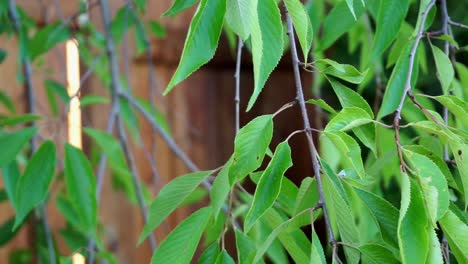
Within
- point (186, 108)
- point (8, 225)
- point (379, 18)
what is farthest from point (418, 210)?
point (186, 108)

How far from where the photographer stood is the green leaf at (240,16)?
38cm

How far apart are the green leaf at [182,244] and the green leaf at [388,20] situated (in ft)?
0.57

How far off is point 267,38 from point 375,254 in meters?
0.13

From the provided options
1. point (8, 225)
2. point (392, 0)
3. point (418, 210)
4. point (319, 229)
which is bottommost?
point (319, 229)

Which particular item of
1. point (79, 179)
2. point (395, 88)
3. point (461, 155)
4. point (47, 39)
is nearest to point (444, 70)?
point (395, 88)

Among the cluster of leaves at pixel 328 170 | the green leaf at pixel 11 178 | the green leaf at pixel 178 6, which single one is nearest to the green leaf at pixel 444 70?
the cluster of leaves at pixel 328 170

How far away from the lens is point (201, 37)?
392 millimetres

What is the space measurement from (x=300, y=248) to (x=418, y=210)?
0.12 meters

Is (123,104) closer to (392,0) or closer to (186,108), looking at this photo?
(392,0)

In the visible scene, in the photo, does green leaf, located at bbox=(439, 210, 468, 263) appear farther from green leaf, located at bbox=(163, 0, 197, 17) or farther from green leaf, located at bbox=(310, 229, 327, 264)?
green leaf, located at bbox=(163, 0, 197, 17)

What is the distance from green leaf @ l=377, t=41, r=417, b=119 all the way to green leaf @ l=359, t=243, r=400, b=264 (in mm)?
135

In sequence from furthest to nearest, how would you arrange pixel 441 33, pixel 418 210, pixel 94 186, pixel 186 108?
pixel 186 108
pixel 94 186
pixel 441 33
pixel 418 210

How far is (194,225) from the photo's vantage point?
0.50 metres

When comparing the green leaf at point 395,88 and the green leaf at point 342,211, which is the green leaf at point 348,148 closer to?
the green leaf at point 342,211
